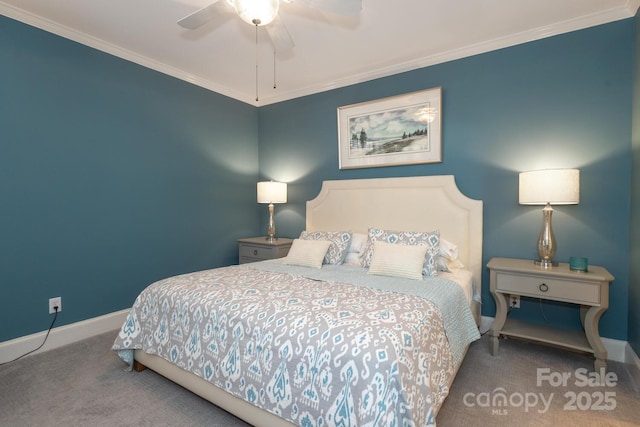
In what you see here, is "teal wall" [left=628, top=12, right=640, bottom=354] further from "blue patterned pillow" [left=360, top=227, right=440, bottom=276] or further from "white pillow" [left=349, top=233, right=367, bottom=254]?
"white pillow" [left=349, top=233, right=367, bottom=254]

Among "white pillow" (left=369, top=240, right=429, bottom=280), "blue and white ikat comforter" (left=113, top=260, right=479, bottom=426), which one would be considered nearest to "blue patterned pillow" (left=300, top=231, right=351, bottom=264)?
"white pillow" (left=369, top=240, right=429, bottom=280)

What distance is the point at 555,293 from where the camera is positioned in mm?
2232

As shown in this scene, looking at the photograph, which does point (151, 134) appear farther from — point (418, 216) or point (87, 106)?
point (418, 216)

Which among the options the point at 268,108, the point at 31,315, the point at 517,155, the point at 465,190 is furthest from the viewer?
the point at 268,108

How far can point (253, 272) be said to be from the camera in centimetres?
250

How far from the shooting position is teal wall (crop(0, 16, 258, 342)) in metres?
2.40

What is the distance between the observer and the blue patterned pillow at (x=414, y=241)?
2451 mm

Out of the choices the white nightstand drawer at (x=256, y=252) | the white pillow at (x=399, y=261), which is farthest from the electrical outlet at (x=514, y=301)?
the white nightstand drawer at (x=256, y=252)

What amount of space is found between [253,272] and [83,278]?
5.17 feet

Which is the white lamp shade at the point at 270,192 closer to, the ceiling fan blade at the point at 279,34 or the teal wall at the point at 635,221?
the ceiling fan blade at the point at 279,34

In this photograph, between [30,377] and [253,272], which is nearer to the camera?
[30,377]

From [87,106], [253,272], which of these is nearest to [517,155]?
[253,272]

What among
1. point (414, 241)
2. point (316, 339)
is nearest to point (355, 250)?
point (414, 241)

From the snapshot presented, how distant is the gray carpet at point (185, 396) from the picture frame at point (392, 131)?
6.26 feet
